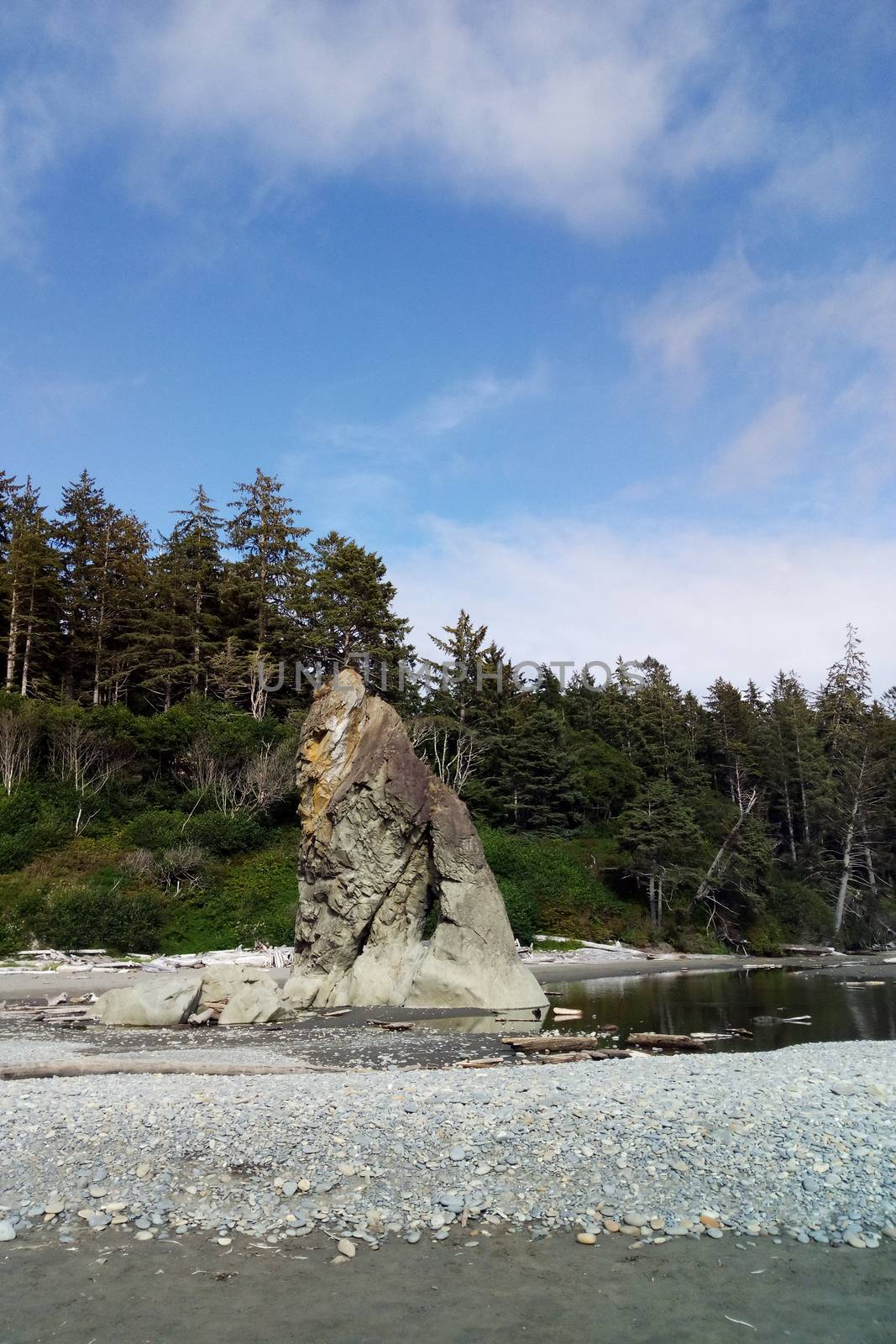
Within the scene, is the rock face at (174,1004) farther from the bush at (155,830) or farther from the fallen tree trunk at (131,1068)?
the bush at (155,830)

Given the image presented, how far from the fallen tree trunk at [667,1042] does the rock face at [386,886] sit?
14.1ft

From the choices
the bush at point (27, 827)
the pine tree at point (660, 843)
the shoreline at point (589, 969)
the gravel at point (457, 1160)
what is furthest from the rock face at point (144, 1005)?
the pine tree at point (660, 843)

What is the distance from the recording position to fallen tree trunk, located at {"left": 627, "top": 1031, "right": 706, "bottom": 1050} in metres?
15.6

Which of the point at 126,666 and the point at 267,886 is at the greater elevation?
the point at 126,666

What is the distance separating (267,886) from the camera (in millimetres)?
33688

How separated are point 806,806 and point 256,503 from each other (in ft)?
146

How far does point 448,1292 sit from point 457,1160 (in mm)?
2053

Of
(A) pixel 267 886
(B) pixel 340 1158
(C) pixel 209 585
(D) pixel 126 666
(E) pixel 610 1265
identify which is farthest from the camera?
(C) pixel 209 585

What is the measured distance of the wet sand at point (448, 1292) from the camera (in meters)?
4.96

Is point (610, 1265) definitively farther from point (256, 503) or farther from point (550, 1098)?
point (256, 503)

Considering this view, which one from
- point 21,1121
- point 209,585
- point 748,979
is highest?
point 209,585

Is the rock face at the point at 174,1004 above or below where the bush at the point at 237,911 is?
below

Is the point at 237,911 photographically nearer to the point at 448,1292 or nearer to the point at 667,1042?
the point at 667,1042

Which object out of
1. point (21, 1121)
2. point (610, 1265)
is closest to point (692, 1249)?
point (610, 1265)
